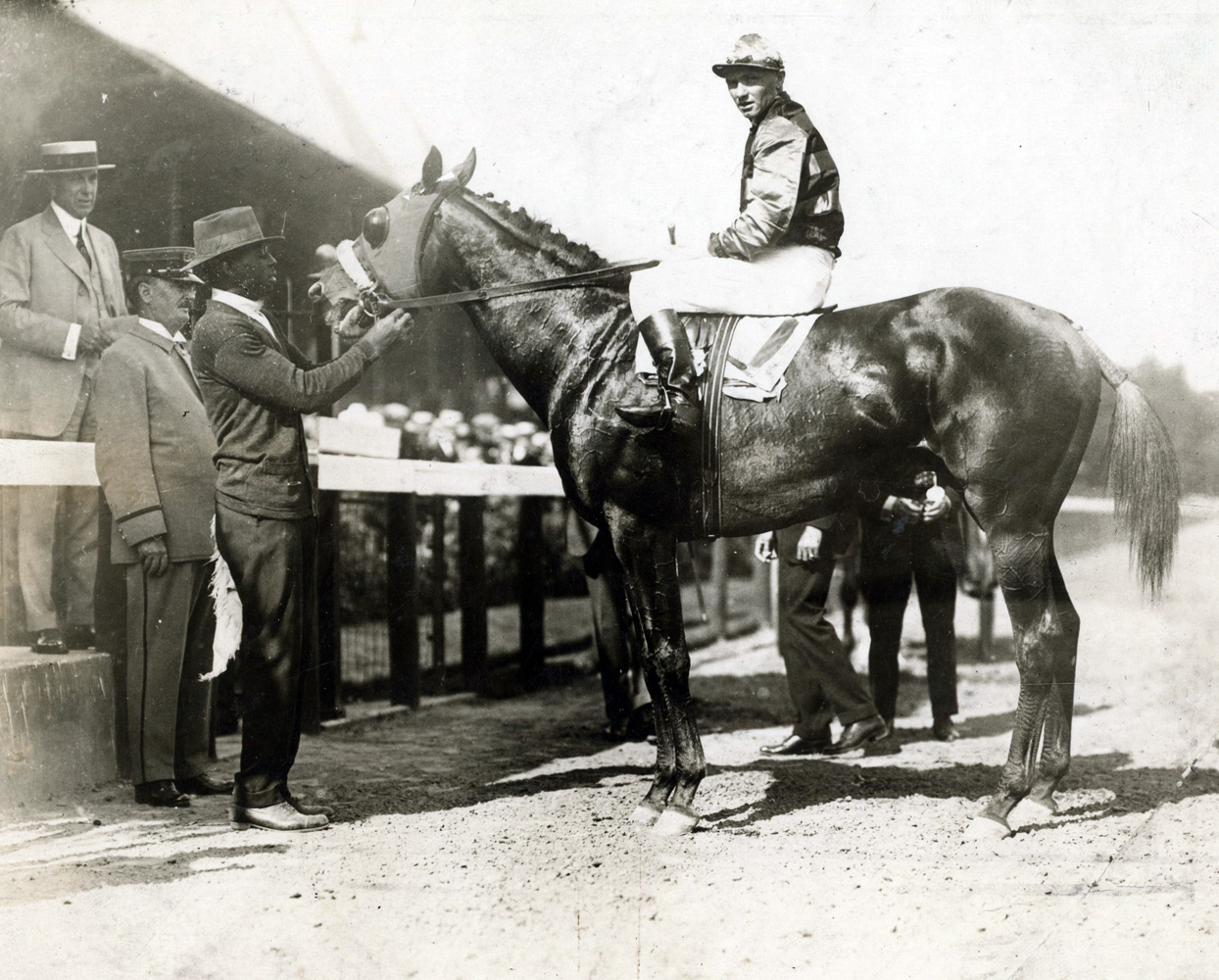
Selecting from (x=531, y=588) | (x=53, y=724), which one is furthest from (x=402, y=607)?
(x=53, y=724)

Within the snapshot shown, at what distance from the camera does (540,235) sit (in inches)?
179

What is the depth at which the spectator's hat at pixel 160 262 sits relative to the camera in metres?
4.84

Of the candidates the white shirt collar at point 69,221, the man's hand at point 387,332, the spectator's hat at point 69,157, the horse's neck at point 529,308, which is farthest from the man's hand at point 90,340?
the horse's neck at point 529,308

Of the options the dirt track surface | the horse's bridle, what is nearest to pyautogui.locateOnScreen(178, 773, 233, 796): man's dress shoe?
the dirt track surface

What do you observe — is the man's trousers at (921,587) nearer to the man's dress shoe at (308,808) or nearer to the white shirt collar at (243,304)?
the man's dress shoe at (308,808)

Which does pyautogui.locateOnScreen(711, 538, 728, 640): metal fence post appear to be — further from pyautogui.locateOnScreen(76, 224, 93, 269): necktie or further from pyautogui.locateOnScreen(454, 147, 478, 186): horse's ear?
pyautogui.locateOnScreen(76, 224, 93, 269): necktie

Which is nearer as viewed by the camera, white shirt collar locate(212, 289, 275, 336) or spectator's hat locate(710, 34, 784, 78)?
spectator's hat locate(710, 34, 784, 78)

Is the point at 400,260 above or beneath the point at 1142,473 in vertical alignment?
above

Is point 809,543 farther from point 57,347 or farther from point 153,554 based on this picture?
point 57,347

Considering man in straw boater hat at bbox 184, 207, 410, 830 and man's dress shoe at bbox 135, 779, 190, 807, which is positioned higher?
man in straw boater hat at bbox 184, 207, 410, 830

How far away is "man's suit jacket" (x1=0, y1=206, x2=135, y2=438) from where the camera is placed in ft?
15.1

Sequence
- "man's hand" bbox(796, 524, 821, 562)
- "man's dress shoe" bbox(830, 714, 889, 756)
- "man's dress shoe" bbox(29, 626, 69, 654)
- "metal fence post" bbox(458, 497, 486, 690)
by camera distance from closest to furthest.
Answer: "man's dress shoe" bbox(29, 626, 69, 654) → "man's hand" bbox(796, 524, 821, 562) → "man's dress shoe" bbox(830, 714, 889, 756) → "metal fence post" bbox(458, 497, 486, 690)

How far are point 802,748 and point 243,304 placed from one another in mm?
3785

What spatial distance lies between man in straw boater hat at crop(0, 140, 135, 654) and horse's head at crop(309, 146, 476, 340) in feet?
3.79
